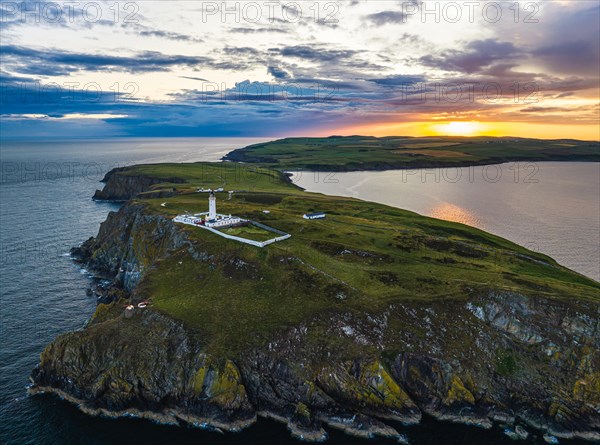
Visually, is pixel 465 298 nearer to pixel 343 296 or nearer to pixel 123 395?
pixel 343 296

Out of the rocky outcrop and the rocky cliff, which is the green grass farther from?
the rocky outcrop

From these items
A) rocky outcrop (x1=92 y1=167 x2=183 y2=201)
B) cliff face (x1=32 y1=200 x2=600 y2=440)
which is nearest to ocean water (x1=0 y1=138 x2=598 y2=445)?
cliff face (x1=32 y1=200 x2=600 y2=440)

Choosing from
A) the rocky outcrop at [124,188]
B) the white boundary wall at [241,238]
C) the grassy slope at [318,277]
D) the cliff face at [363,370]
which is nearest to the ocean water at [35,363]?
the cliff face at [363,370]

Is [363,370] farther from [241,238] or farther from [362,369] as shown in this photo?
[241,238]

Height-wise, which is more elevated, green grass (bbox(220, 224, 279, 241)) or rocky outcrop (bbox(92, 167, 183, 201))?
rocky outcrop (bbox(92, 167, 183, 201))

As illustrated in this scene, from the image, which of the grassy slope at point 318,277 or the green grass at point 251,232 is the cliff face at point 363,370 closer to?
the grassy slope at point 318,277

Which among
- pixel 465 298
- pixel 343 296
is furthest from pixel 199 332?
pixel 465 298
